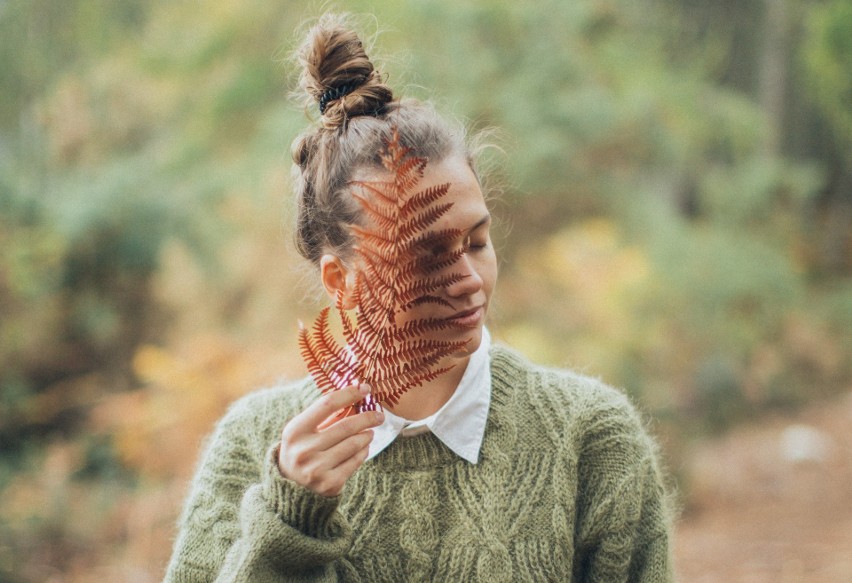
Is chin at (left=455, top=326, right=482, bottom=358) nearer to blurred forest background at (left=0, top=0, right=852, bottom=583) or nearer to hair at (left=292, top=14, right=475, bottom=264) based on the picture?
hair at (left=292, top=14, right=475, bottom=264)

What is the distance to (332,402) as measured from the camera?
4.54 feet

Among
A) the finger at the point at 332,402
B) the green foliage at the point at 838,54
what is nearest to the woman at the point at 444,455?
the finger at the point at 332,402

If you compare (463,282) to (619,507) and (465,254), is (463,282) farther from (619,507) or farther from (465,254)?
(619,507)

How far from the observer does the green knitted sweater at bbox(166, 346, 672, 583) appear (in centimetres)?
179

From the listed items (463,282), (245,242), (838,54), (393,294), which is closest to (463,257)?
(463,282)

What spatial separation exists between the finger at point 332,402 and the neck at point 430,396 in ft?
1.56

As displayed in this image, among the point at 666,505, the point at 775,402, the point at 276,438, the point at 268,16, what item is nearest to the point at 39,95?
the point at 268,16

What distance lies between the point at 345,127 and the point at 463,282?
48 centimetres

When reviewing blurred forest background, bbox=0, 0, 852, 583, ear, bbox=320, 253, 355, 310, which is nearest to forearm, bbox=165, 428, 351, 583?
ear, bbox=320, 253, 355, 310

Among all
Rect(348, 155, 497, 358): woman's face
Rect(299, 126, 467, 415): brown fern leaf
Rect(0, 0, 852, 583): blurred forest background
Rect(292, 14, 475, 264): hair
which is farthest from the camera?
Rect(0, 0, 852, 583): blurred forest background

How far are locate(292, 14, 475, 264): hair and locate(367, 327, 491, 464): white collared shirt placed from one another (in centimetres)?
40

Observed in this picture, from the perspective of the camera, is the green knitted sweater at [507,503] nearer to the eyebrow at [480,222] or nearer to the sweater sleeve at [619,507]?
the sweater sleeve at [619,507]

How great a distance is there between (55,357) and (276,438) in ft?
14.8

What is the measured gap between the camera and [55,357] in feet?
19.4
